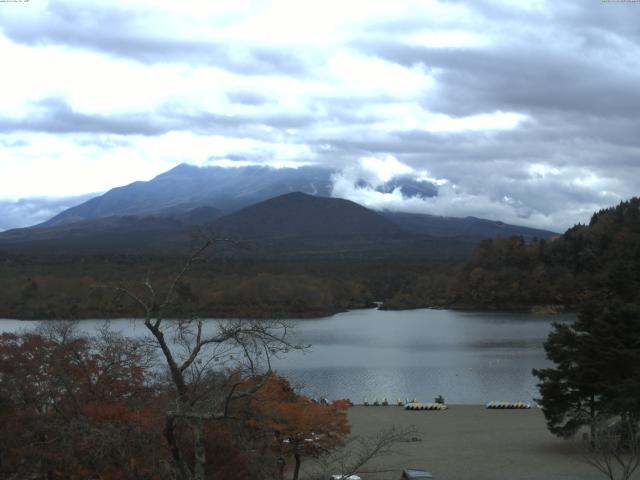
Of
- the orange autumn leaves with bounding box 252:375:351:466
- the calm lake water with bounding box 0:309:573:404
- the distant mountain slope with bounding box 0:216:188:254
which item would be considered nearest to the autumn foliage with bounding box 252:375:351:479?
the orange autumn leaves with bounding box 252:375:351:466

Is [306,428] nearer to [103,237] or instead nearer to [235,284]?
[235,284]

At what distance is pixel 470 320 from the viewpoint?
217 feet

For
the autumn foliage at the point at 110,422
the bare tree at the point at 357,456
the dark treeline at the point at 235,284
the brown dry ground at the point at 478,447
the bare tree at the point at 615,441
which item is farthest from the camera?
the dark treeline at the point at 235,284

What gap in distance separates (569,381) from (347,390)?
1435cm

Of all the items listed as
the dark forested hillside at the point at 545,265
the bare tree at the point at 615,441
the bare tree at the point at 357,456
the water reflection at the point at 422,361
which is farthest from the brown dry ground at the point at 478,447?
the dark forested hillside at the point at 545,265

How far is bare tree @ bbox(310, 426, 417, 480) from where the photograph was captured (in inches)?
255

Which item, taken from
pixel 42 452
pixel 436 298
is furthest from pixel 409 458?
pixel 436 298

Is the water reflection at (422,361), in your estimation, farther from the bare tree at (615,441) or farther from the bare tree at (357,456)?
the bare tree at (615,441)

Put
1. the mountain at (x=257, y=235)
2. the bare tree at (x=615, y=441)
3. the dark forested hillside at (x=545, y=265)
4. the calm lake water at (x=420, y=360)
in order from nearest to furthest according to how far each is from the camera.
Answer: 1. the bare tree at (x=615, y=441)
2. the calm lake water at (x=420, y=360)
3. the dark forested hillside at (x=545, y=265)
4. the mountain at (x=257, y=235)

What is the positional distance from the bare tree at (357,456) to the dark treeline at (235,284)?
3339cm

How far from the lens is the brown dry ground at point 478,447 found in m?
15.9

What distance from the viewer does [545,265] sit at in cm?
8325

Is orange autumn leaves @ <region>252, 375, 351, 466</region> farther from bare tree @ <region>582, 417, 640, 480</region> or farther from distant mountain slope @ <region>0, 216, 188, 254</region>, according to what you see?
distant mountain slope @ <region>0, 216, 188, 254</region>

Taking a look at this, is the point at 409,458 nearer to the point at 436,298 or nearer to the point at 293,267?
the point at 436,298
